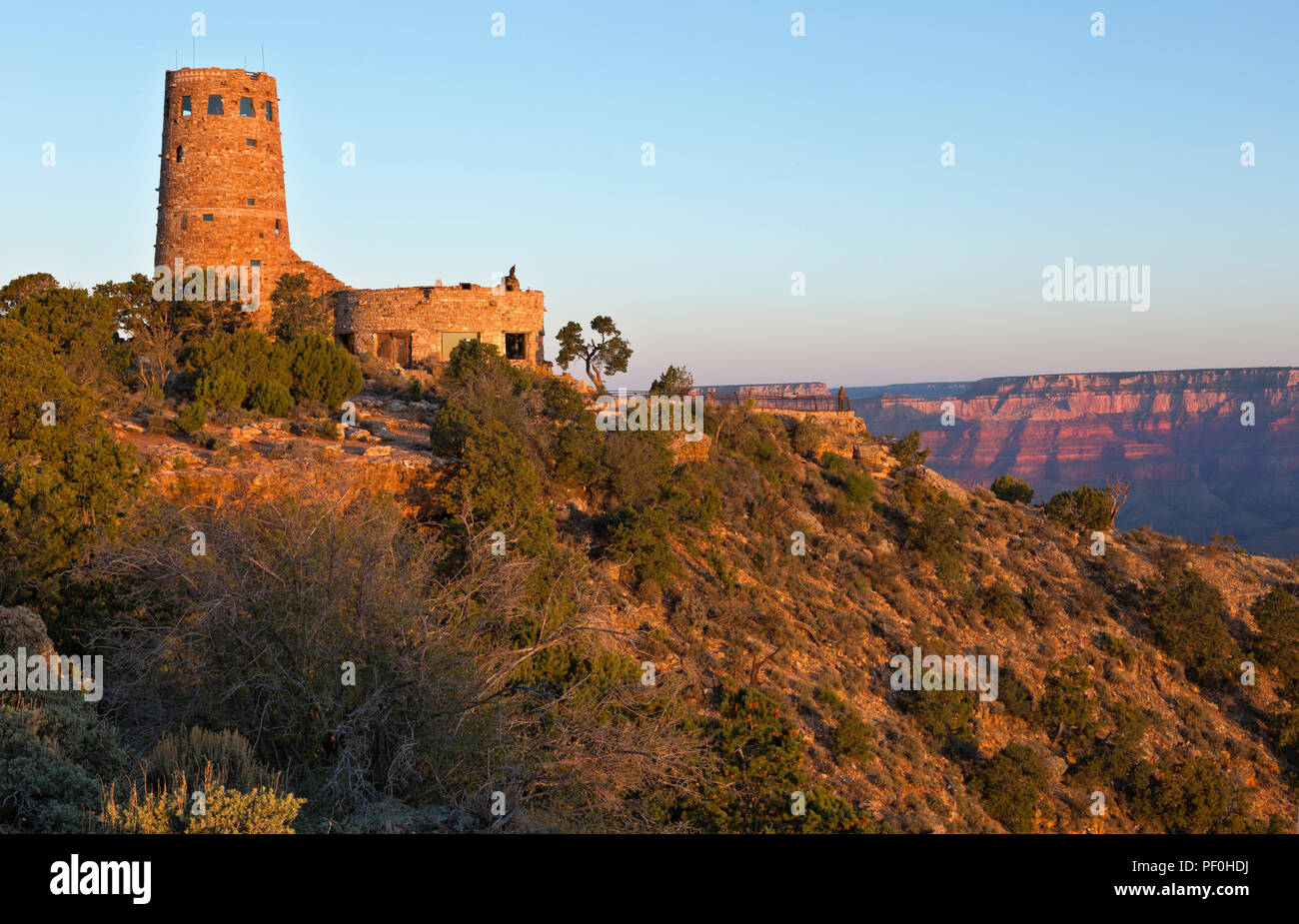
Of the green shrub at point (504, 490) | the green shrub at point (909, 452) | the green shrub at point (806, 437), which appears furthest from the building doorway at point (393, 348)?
the green shrub at point (909, 452)

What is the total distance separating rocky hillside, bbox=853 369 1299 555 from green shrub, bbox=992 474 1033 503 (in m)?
43.7

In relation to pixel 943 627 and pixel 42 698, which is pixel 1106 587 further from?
pixel 42 698

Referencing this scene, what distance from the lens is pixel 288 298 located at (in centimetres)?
2956

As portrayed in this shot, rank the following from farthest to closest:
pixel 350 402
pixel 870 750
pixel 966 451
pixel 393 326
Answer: pixel 966 451, pixel 393 326, pixel 350 402, pixel 870 750

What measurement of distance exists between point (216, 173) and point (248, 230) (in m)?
1.96

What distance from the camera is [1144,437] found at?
9200 cm

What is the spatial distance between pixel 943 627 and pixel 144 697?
1967 centimetres

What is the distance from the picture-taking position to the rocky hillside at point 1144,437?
270 ft

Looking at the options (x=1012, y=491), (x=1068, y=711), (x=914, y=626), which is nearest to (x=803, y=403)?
(x=1012, y=491)

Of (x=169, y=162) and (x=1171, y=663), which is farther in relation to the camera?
(x=169, y=162)

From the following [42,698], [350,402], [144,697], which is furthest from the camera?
[350,402]

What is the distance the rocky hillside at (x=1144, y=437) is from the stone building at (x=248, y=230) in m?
55.0

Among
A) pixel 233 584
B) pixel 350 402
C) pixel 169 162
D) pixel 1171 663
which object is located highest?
pixel 169 162
